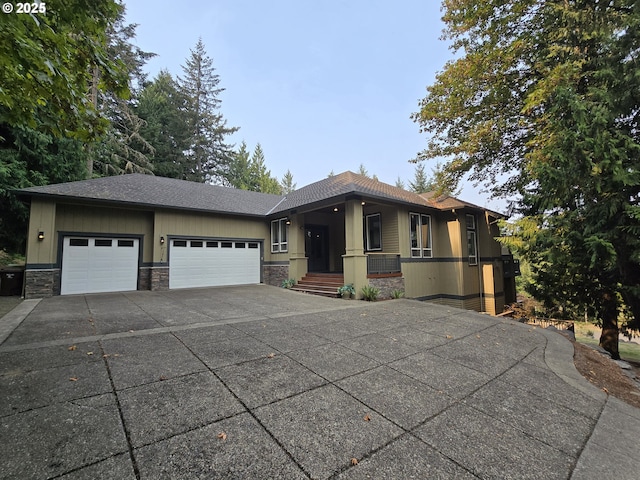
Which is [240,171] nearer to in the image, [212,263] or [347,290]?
[212,263]

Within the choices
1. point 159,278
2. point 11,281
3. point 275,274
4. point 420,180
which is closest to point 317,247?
point 275,274

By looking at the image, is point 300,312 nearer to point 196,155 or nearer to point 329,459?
point 329,459

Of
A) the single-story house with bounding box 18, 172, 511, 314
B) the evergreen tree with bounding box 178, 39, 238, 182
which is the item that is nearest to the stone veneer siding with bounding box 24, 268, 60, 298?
the single-story house with bounding box 18, 172, 511, 314

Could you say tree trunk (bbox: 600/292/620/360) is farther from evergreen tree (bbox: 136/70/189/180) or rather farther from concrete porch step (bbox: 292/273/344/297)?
evergreen tree (bbox: 136/70/189/180)

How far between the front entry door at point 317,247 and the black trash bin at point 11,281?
10.9 meters

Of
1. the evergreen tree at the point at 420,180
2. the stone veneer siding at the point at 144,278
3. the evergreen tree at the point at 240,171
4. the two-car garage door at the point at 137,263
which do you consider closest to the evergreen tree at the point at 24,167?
the two-car garage door at the point at 137,263

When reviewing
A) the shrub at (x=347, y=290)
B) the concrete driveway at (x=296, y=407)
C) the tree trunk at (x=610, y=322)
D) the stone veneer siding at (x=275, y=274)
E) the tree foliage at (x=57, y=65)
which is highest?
the tree foliage at (x=57, y=65)

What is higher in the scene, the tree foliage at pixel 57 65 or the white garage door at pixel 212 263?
the tree foliage at pixel 57 65

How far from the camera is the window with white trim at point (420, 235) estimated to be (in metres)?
11.7

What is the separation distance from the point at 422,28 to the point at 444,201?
720 centimetres

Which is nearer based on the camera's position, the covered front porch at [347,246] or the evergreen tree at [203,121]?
the covered front porch at [347,246]

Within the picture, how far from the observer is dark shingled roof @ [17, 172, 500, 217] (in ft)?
32.2

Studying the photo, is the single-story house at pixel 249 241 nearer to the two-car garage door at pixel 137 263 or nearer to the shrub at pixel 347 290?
the two-car garage door at pixel 137 263

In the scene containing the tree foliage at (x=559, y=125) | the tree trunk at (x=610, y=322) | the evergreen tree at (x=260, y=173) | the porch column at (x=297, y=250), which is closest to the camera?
the tree foliage at (x=559, y=125)
